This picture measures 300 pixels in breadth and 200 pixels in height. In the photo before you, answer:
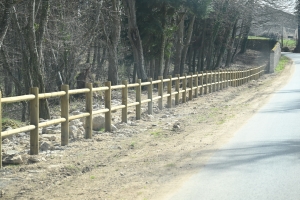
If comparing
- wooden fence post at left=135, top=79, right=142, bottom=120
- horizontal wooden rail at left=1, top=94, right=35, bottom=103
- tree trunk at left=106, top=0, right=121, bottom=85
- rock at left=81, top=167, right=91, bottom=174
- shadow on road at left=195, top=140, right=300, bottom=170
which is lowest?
rock at left=81, top=167, right=91, bottom=174

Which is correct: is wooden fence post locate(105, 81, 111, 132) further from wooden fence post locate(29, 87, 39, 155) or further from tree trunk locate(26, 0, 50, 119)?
tree trunk locate(26, 0, 50, 119)

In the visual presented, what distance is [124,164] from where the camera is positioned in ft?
31.5

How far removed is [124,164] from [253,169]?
7.58ft

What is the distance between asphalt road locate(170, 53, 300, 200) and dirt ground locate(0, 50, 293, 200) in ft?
0.95

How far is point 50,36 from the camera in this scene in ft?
77.3

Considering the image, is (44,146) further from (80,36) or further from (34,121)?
(80,36)

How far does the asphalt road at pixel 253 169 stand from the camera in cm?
713

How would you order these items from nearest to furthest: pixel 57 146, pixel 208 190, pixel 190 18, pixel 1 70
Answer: pixel 208 190, pixel 57 146, pixel 1 70, pixel 190 18

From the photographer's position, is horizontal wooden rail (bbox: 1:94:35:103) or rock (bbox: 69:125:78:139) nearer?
horizontal wooden rail (bbox: 1:94:35:103)

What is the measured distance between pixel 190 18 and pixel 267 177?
3301 centimetres

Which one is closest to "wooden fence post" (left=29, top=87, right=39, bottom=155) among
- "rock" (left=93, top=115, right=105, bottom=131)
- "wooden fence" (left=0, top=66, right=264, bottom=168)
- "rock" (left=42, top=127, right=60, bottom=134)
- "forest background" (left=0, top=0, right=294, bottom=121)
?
"wooden fence" (left=0, top=66, right=264, bottom=168)

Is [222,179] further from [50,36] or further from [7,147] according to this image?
[50,36]

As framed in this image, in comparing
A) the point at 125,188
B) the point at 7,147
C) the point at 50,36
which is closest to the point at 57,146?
the point at 7,147

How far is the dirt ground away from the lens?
7668 mm
